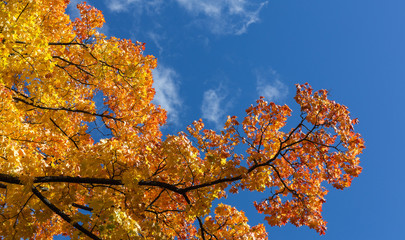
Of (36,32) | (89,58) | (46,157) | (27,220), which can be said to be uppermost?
(89,58)

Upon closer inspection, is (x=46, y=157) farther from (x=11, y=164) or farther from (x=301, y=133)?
(x=301, y=133)

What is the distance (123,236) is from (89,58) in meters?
6.99

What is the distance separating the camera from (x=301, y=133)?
789cm

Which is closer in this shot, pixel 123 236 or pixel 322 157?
pixel 123 236

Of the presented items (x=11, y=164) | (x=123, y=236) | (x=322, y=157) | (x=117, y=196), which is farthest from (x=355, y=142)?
(x=11, y=164)

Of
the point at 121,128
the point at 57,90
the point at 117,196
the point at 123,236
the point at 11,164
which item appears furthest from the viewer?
the point at 121,128

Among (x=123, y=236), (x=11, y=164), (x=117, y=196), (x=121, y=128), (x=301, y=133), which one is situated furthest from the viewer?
(x=121, y=128)

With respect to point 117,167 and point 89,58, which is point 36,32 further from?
point 117,167

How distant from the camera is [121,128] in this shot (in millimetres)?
10852

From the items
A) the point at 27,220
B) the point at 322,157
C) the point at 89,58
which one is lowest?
the point at 27,220

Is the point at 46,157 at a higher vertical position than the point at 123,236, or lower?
higher

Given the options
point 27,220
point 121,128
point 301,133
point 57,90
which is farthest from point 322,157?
point 57,90

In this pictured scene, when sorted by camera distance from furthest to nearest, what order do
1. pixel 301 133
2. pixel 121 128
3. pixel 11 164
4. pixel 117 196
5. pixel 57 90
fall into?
1. pixel 121 128
2. pixel 57 90
3. pixel 117 196
4. pixel 301 133
5. pixel 11 164

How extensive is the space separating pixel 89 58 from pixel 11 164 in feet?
16.1
